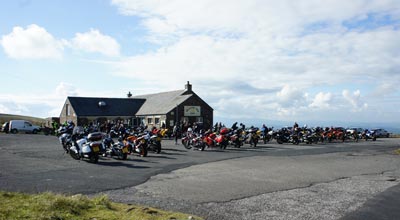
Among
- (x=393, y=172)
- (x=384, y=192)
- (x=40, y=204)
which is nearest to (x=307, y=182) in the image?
(x=384, y=192)

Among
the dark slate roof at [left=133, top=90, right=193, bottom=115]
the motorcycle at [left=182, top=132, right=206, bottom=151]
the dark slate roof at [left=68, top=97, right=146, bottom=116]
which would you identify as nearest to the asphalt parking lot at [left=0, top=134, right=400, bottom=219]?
the motorcycle at [left=182, top=132, right=206, bottom=151]

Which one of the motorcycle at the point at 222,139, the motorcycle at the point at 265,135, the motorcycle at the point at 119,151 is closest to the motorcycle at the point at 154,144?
the motorcycle at the point at 119,151

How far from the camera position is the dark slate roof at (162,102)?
1848 inches

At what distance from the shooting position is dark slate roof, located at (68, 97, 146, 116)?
159ft

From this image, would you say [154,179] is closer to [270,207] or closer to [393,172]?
[270,207]

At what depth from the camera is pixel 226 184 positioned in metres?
10.6

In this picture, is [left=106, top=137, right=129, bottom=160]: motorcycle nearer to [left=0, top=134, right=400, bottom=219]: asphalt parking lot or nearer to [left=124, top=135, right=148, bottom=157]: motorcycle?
[left=124, top=135, right=148, bottom=157]: motorcycle

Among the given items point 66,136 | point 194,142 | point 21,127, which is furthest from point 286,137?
point 21,127

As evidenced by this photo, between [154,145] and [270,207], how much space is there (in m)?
13.1

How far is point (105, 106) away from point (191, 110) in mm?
12684

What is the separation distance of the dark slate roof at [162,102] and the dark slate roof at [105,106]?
1489 mm

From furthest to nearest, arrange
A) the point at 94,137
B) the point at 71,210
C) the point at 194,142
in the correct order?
the point at 194,142 < the point at 94,137 < the point at 71,210

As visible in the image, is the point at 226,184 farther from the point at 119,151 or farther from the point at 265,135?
the point at 265,135

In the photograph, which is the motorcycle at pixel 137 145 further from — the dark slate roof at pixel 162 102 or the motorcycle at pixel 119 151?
the dark slate roof at pixel 162 102
